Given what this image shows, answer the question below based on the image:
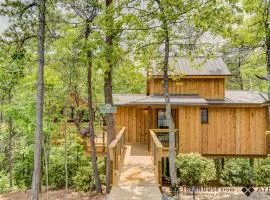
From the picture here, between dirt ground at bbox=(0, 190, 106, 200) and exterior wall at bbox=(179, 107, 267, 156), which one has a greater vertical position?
exterior wall at bbox=(179, 107, 267, 156)

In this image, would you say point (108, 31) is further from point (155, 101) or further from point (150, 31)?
point (155, 101)

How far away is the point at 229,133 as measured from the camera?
58.3 ft

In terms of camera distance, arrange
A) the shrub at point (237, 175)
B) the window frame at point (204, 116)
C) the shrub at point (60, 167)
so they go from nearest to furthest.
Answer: the shrub at point (237, 175) → the shrub at point (60, 167) → the window frame at point (204, 116)

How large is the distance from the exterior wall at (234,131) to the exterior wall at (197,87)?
126 cm

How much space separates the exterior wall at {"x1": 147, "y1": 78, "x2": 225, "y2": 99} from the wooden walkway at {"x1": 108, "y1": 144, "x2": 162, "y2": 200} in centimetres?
510

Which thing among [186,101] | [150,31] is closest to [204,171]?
[186,101]

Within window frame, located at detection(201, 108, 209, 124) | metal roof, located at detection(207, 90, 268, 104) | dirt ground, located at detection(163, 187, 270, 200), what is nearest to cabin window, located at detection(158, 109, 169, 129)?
window frame, located at detection(201, 108, 209, 124)

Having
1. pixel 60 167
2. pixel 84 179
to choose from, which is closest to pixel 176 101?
pixel 84 179

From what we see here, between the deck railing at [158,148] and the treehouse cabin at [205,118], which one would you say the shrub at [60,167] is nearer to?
the treehouse cabin at [205,118]

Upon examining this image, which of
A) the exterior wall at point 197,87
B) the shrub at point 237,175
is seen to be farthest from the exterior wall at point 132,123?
the shrub at point 237,175

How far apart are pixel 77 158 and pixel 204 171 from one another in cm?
654

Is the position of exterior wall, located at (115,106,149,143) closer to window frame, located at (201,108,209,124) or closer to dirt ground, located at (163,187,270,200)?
window frame, located at (201,108,209,124)

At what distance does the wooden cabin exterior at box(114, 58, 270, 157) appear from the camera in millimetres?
16703

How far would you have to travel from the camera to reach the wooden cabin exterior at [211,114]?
54.8 ft
